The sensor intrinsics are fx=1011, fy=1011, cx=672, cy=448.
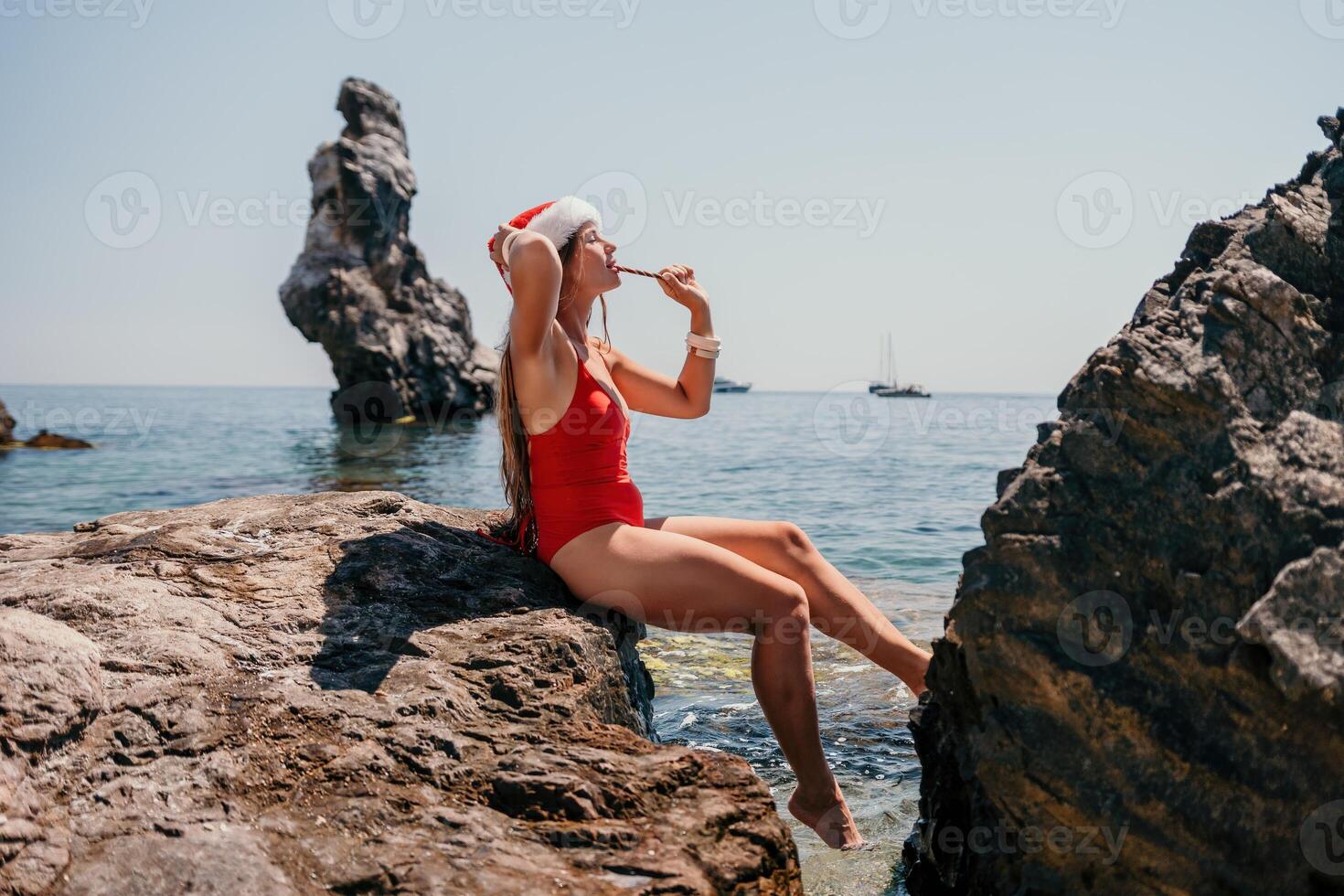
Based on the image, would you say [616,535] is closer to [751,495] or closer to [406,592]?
[406,592]

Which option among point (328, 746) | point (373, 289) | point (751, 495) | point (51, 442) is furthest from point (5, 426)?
point (328, 746)

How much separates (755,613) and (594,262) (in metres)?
1.48

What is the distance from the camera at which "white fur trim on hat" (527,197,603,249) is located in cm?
373

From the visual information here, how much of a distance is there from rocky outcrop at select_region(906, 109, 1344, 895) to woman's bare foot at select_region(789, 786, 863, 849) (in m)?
0.60

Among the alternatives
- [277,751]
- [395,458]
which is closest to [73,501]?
[395,458]

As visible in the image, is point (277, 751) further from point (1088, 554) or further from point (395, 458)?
point (395, 458)

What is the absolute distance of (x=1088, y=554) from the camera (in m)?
2.55

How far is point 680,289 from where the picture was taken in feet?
14.2

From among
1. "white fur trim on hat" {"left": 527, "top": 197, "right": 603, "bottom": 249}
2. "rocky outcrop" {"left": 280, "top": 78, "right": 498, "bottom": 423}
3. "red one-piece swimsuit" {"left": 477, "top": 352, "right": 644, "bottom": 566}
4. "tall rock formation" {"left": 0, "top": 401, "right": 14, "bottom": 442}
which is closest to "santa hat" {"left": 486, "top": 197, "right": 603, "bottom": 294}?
"white fur trim on hat" {"left": 527, "top": 197, "right": 603, "bottom": 249}

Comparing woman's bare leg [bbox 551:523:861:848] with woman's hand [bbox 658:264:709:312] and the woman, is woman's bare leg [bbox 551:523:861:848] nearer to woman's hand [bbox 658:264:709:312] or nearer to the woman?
the woman

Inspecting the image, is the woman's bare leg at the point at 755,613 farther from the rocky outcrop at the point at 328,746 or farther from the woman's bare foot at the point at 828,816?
the rocky outcrop at the point at 328,746

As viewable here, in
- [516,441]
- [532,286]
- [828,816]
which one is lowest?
[828,816]

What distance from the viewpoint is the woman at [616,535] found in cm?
333

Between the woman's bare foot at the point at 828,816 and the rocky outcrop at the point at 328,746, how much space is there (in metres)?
0.69
